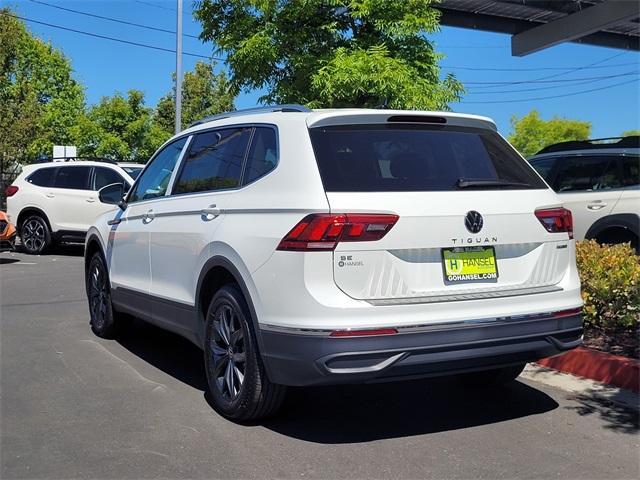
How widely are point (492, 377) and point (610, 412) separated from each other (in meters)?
0.85

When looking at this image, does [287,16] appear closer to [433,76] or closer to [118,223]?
[433,76]

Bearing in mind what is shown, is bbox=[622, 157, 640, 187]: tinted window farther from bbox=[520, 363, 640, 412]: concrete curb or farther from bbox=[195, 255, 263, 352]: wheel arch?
bbox=[195, 255, 263, 352]: wheel arch

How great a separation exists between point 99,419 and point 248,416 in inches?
38.9

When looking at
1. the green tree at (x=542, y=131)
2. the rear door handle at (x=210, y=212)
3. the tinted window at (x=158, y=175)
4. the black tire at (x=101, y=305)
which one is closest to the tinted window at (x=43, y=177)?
the black tire at (x=101, y=305)

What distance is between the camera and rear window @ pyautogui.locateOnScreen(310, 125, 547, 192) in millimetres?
3904

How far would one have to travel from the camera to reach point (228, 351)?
4.37m

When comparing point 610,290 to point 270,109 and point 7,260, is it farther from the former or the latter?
point 7,260

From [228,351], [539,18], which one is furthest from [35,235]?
[539,18]

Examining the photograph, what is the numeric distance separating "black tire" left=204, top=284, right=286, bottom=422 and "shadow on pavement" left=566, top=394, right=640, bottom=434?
6.79 ft

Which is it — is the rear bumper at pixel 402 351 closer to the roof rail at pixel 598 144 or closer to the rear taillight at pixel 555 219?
the rear taillight at pixel 555 219

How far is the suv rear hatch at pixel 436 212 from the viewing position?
12.2 ft

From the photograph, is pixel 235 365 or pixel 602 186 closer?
pixel 235 365

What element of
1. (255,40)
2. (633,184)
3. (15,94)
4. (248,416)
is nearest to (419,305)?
(248,416)

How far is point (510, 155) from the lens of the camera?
4.51 metres
